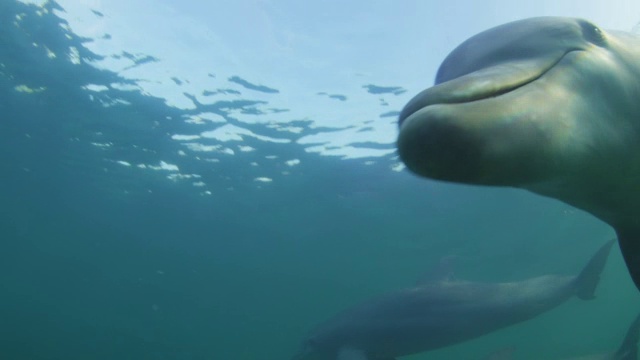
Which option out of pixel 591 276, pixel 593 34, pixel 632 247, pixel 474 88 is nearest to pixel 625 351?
pixel 591 276

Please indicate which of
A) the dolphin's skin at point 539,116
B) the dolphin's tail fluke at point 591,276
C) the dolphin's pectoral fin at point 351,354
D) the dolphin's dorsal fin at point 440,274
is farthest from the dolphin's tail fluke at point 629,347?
the dolphin's skin at point 539,116

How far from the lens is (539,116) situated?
1.54 m

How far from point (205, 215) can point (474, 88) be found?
2828cm

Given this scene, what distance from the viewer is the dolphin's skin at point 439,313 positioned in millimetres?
10852

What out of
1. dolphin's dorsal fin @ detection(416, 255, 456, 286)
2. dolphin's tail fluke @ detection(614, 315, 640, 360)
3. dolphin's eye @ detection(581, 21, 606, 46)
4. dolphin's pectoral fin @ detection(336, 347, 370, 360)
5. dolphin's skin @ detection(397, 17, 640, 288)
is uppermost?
dolphin's eye @ detection(581, 21, 606, 46)

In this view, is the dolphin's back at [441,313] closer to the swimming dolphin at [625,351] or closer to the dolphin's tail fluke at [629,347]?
the swimming dolphin at [625,351]

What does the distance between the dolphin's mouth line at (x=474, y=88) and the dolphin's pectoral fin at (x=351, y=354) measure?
10.8 meters

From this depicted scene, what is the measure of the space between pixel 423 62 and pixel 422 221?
49.9ft

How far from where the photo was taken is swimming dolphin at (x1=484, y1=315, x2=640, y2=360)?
470 inches

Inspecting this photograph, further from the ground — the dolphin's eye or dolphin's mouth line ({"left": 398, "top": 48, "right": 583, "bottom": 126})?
the dolphin's eye

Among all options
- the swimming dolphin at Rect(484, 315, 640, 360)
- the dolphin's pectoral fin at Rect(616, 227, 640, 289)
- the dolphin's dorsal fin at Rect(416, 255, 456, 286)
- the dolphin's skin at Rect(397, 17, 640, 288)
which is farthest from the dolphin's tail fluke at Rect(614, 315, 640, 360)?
the dolphin's skin at Rect(397, 17, 640, 288)

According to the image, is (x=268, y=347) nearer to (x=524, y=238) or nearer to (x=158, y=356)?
(x=158, y=356)

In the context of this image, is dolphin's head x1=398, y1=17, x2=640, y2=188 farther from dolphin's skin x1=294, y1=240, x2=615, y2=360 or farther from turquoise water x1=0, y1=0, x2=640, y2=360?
turquoise water x1=0, y1=0, x2=640, y2=360

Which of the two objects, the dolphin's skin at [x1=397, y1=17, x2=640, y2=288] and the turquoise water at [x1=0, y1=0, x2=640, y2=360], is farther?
the turquoise water at [x1=0, y1=0, x2=640, y2=360]
